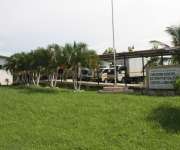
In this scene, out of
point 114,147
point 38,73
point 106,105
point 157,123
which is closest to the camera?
point 114,147

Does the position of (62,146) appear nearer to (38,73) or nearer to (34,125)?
(34,125)

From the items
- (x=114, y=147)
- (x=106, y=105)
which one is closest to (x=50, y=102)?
(x=106, y=105)

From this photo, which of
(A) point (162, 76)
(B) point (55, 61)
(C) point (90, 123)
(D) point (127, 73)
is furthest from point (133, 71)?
(C) point (90, 123)

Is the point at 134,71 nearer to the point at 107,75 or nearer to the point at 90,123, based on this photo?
the point at 107,75

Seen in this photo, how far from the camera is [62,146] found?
40.0 feet

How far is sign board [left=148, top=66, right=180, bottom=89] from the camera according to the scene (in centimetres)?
2250

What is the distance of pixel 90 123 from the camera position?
47.9ft

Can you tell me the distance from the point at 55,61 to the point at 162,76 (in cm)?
861

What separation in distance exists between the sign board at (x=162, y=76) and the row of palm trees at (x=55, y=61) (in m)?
4.79

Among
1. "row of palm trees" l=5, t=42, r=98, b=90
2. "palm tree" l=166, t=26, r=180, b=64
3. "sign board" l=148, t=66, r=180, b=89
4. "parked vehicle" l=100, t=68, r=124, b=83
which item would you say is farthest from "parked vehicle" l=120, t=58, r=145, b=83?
"sign board" l=148, t=66, r=180, b=89

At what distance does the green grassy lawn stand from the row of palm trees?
786cm

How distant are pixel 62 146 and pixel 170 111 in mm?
5222

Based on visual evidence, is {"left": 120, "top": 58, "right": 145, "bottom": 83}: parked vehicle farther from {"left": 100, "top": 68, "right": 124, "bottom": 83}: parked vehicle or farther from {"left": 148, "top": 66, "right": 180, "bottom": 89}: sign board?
{"left": 148, "top": 66, "right": 180, "bottom": 89}: sign board

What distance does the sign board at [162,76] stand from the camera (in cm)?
2250
